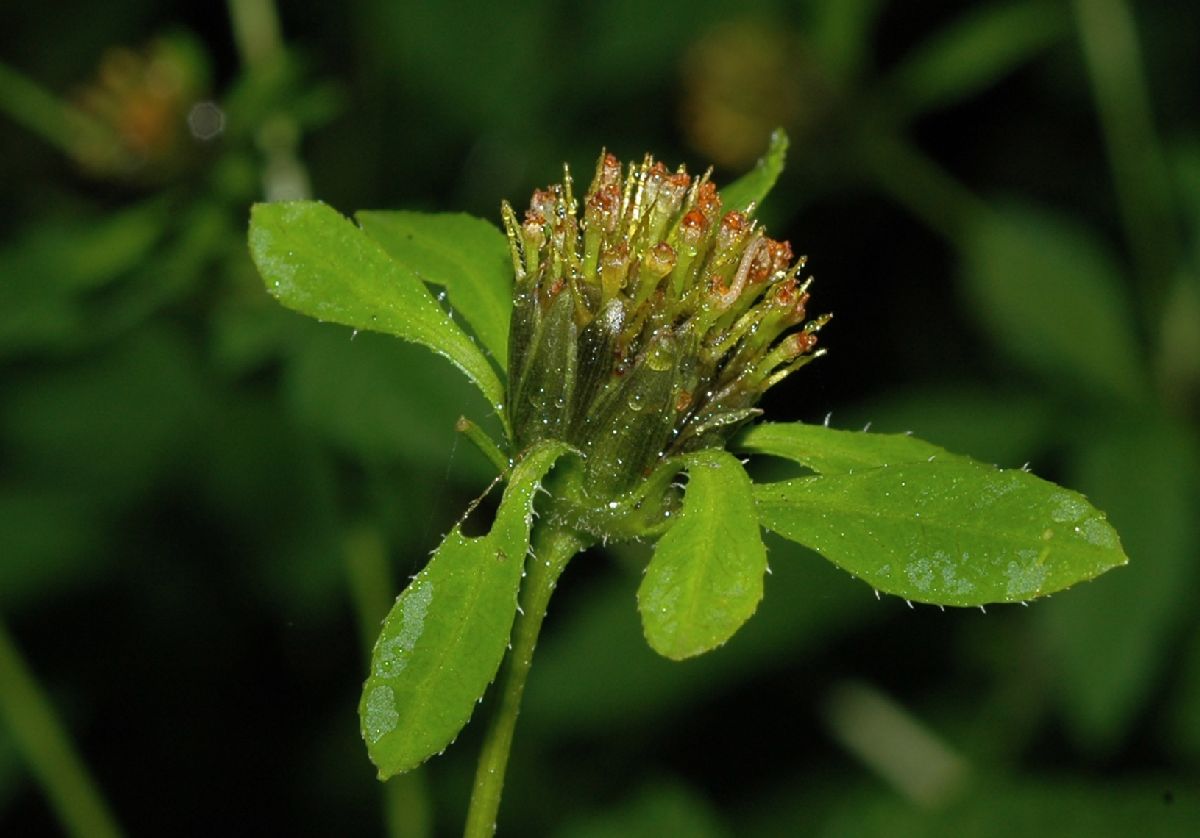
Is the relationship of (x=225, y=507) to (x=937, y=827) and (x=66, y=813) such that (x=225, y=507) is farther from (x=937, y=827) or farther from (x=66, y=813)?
(x=937, y=827)

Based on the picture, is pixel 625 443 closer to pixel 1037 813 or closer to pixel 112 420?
pixel 1037 813

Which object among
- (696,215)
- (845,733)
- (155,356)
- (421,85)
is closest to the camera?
(696,215)

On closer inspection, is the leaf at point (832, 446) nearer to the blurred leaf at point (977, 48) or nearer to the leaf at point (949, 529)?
the leaf at point (949, 529)

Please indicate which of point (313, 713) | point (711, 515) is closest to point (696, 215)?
point (711, 515)

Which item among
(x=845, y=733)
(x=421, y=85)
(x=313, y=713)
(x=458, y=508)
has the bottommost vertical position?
(x=845, y=733)

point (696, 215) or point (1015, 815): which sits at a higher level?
point (696, 215)

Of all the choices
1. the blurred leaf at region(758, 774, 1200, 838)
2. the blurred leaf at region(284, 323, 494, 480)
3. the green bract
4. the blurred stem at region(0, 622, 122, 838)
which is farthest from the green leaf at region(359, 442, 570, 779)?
the blurred leaf at region(758, 774, 1200, 838)
